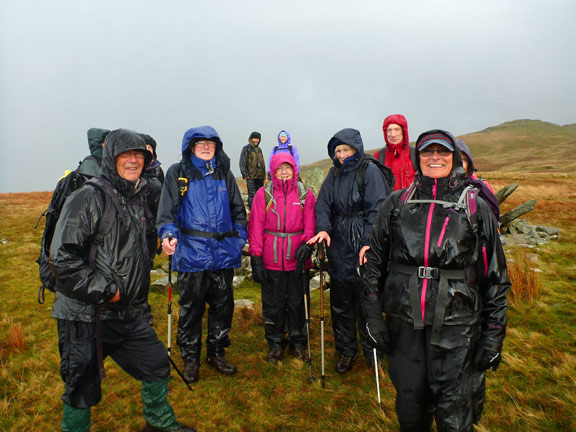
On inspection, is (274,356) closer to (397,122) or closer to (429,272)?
(429,272)

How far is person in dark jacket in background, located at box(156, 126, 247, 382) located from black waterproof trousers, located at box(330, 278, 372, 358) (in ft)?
5.22

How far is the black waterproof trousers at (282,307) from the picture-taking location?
5352 mm

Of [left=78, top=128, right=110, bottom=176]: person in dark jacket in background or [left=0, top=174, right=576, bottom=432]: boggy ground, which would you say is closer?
[left=0, top=174, right=576, bottom=432]: boggy ground

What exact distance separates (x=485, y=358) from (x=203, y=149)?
4.16m

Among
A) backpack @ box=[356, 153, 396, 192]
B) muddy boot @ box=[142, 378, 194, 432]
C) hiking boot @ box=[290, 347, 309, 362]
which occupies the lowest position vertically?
hiking boot @ box=[290, 347, 309, 362]

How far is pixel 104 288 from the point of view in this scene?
117 inches

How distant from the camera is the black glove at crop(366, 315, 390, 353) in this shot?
3.05 meters

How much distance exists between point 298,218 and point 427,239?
2675 mm

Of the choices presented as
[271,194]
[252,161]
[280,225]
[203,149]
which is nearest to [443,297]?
[280,225]

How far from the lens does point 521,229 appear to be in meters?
13.3

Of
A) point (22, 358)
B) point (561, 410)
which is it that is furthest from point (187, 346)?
point (561, 410)

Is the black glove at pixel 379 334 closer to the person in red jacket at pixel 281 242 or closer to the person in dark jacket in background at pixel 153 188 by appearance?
the person in red jacket at pixel 281 242

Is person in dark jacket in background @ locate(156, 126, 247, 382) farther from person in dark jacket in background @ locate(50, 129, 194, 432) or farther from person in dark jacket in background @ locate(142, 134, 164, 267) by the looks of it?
person in dark jacket in background @ locate(142, 134, 164, 267)

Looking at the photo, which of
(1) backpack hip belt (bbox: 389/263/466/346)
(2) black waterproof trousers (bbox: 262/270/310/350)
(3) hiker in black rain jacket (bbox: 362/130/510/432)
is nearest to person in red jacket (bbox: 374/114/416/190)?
(2) black waterproof trousers (bbox: 262/270/310/350)
